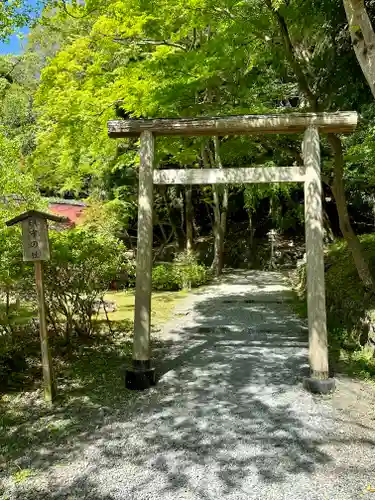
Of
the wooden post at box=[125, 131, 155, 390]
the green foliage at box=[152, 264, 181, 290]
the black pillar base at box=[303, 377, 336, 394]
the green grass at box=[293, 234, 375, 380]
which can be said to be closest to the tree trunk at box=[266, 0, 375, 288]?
the green grass at box=[293, 234, 375, 380]

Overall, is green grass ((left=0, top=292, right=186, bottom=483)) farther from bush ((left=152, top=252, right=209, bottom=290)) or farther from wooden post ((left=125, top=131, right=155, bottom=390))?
bush ((left=152, top=252, right=209, bottom=290))

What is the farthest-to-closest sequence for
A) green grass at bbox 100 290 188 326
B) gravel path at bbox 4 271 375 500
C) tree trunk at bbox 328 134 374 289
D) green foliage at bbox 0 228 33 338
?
green grass at bbox 100 290 188 326 < tree trunk at bbox 328 134 374 289 < green foliage at bbox 0 228 33 338 < gravel path at bbox 4 271 375 500

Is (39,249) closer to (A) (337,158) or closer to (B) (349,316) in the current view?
(A) (337,158)

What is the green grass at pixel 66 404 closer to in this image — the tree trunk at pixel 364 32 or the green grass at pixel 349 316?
the green grass at pixel 349 316

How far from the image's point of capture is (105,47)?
984cm

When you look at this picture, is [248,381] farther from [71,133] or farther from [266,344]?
[71,133]

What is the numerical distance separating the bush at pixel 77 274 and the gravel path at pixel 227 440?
1.50 metres

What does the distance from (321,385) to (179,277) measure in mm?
9084

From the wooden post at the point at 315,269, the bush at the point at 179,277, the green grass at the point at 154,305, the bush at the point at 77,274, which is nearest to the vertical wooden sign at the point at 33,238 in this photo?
the bush at the point at 77,274

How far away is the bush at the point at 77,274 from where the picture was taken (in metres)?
6.16

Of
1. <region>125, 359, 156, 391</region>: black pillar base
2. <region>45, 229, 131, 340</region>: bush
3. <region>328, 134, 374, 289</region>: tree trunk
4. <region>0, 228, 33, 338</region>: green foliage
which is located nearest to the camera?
<region>125, 359, 156, 391</region>: black pillar base

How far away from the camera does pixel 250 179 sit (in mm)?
5258

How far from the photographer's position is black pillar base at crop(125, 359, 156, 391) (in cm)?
521

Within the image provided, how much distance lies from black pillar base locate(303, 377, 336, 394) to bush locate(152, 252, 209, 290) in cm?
872
